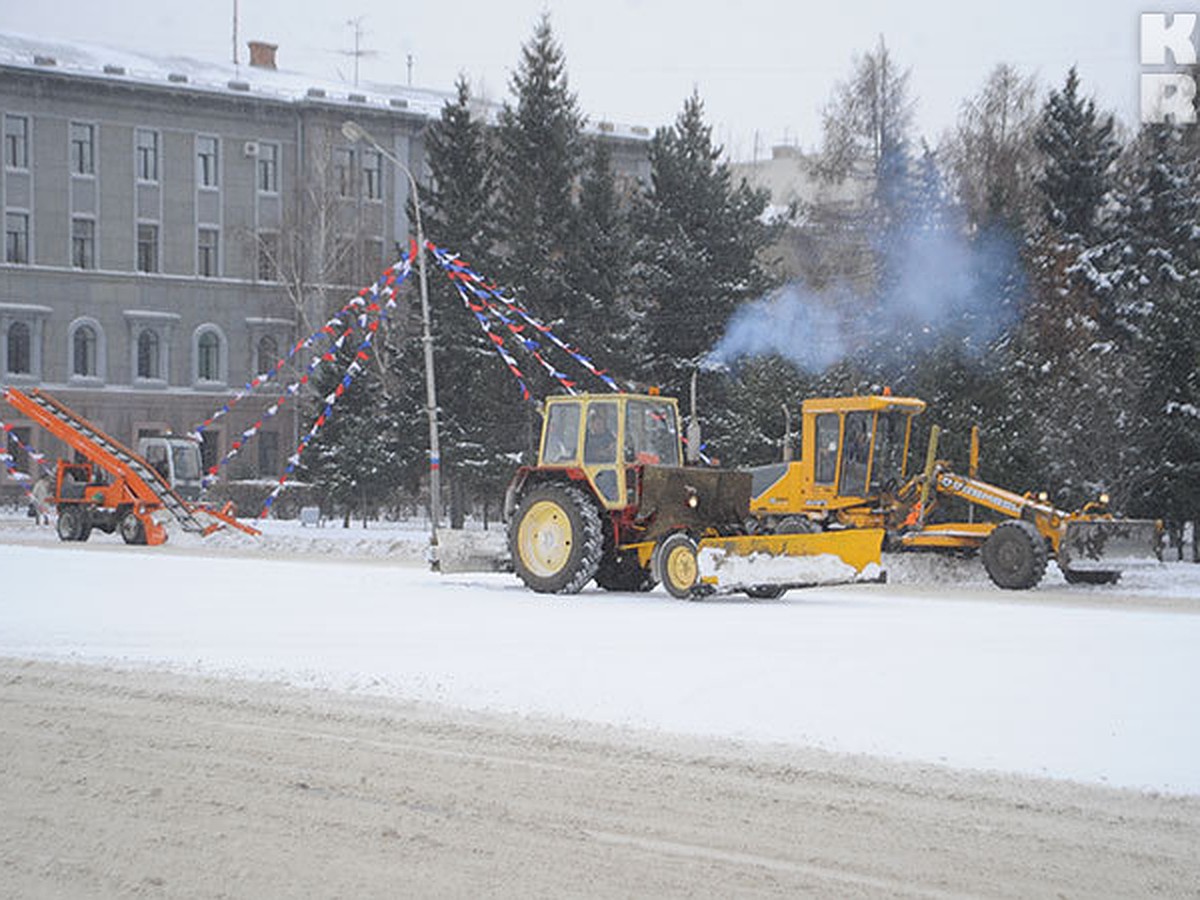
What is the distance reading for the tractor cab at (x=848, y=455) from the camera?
77.9 ft

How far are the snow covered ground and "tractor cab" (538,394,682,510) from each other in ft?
4.86

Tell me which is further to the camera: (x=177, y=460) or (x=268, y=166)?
(x=268, y=166)

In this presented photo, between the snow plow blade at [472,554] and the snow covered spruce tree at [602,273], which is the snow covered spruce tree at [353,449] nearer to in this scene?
the snow covered spruce tree at [602,273]

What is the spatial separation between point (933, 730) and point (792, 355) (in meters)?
23.0

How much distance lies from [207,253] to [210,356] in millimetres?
4395

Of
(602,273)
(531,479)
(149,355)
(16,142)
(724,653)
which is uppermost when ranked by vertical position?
(16,142)

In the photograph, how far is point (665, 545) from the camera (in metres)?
19.3

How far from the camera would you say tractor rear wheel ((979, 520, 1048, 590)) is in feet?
76.9

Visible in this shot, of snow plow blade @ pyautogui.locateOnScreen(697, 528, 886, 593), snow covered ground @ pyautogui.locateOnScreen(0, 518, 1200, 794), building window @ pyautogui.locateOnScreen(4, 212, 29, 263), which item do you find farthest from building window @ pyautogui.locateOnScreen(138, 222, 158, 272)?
snow plow blade @ pyautogui.locateOnScreen(697, 528, 886, 593)

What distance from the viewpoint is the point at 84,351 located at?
67.1 meters

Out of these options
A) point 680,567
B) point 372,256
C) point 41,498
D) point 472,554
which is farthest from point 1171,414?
point 372,256

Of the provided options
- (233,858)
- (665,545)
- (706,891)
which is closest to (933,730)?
(706,891)

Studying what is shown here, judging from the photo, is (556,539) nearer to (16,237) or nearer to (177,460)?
(177,460)

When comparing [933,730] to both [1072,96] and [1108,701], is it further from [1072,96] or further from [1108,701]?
[1072,96]
